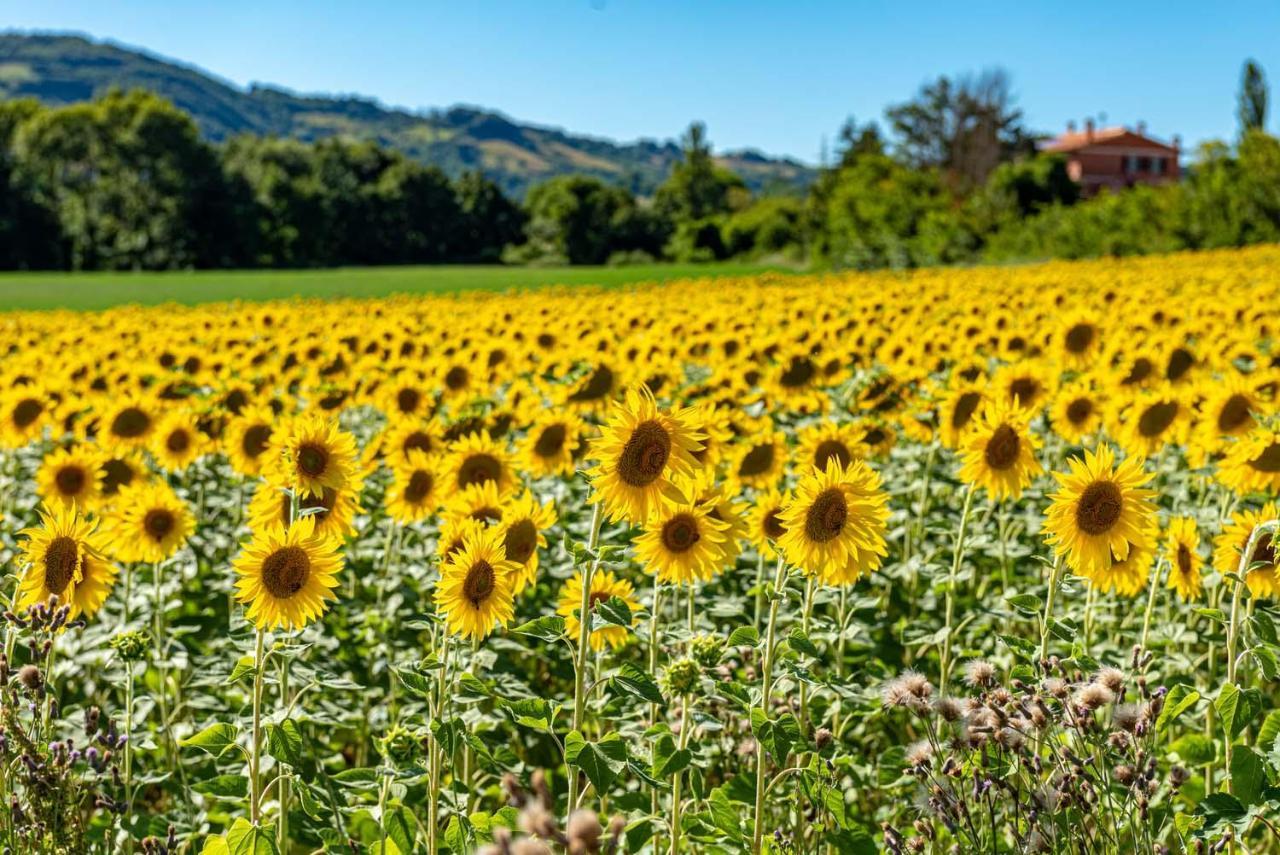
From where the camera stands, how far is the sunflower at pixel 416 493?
454cm

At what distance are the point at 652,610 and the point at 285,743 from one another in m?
1.94

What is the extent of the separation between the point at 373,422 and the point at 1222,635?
5841 millimetres

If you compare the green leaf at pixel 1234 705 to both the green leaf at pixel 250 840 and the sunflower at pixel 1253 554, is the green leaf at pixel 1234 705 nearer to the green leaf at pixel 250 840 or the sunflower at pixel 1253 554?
the sunflower at pixel 1253 554

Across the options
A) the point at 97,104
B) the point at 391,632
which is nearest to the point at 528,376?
the point at 391,632

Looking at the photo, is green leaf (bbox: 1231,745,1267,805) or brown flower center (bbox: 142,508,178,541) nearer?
green leaf (bbox: 1231,745,1267,805)

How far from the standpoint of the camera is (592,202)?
342 feet

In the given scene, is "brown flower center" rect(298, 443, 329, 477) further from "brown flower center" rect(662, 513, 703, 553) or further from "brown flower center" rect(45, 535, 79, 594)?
"brown flower center" rect(662, 513, 703, 553)

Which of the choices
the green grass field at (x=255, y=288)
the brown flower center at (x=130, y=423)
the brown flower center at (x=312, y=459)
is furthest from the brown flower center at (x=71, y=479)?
the green grass field at (x=255, y=288)

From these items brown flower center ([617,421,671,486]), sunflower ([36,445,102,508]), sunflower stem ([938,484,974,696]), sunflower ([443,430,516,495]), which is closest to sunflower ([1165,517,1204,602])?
sunflower stem ([938,484,974,696])

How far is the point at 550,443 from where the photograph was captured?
5164 millimetres

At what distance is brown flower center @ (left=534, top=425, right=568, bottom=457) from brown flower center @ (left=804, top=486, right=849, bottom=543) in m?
2.29

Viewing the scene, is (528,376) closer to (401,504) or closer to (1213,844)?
(401,504)

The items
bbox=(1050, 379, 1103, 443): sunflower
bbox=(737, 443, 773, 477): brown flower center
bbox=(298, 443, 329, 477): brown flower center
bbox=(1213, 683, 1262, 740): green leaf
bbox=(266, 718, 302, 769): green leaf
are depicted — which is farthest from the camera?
bbox=(1050, 379, 1103, 443): sunflower

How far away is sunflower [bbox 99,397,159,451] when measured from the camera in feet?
20.1
